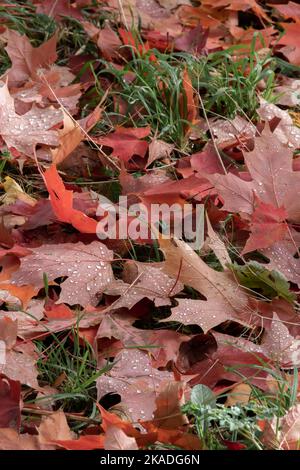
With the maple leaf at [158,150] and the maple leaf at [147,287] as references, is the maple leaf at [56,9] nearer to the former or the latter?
the maple leaf at [158,150]

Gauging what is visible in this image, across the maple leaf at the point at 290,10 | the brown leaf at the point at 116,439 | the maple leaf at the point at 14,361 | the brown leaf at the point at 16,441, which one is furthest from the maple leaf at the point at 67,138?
the maple leaf at the point at 290,10

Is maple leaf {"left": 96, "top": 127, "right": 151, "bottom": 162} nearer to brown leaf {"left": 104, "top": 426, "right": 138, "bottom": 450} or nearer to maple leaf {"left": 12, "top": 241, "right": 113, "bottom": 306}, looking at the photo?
maple leaf {"left": 12, "top": 241, "right": 113, "bottom": 306}

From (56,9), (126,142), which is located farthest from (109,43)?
(126,142)

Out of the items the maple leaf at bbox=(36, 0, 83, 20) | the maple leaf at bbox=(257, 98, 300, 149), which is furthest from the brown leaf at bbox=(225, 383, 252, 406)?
the maple leaf at bbox=(36, 0, 83, 20)

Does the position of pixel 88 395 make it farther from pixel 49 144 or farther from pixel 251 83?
pixel 251 83

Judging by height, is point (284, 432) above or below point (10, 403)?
above

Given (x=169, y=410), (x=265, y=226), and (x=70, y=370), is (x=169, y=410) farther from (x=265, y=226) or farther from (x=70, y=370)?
(x=265, y=226)
